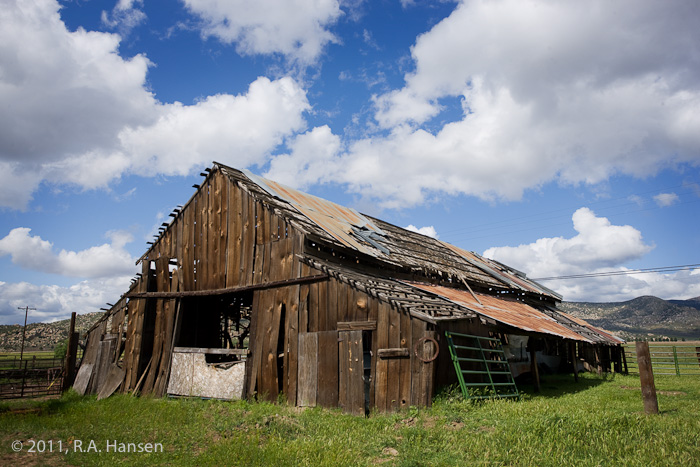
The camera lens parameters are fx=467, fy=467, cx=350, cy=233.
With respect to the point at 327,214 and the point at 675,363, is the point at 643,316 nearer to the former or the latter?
the point at 675,363

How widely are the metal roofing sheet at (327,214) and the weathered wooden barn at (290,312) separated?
0.33 ft

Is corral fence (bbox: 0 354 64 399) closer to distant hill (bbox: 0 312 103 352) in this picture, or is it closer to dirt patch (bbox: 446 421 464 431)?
dirt patch (bbox: 446 421 464 431)

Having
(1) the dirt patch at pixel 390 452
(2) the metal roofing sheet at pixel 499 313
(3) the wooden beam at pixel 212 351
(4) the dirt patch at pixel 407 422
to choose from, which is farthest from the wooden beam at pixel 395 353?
(3) the wooden beam at pixel 212 351

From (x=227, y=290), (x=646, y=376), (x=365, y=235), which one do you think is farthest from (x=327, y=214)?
(x=646, y=376)

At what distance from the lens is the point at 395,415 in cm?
1023

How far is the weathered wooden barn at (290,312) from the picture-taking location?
11.4 meters

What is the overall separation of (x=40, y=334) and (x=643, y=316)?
187m

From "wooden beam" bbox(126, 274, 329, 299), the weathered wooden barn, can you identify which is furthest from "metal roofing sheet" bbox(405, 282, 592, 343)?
"wooden beam" bbox(126, 274, 329, 299)

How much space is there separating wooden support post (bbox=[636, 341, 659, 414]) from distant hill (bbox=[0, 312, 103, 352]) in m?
86.8

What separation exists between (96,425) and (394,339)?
740 centimetres

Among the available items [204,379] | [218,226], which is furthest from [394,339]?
[218,226]

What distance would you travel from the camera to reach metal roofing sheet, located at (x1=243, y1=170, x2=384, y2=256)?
53.1 feet

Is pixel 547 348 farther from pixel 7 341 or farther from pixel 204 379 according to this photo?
pixel 7 341

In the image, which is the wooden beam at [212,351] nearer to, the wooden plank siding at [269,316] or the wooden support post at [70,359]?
the wooden plank siding at [269,316]
